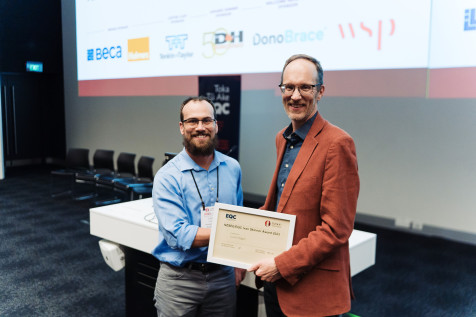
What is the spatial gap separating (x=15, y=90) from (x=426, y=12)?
8.16 metres

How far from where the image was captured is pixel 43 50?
823 centimetres

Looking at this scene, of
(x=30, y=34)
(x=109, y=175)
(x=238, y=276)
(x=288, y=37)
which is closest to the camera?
(x=238, y=276)

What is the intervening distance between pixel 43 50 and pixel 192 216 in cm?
813

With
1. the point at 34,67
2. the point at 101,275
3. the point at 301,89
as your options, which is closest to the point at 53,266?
the point at 101,275

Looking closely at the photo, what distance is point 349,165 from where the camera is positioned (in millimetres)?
1137

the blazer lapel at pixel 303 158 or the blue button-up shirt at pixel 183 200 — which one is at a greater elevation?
the blazer lapel at pixel 303 158

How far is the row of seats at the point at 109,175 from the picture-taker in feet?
16.8

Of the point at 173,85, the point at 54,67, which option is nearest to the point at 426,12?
the point at 173,85

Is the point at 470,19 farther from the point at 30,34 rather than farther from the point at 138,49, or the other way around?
the point at 30,34

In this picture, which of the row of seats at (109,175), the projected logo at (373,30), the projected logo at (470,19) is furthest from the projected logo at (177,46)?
the projected logo at (470,19)

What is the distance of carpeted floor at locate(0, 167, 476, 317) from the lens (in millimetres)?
2791

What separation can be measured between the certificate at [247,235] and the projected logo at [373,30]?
271cm

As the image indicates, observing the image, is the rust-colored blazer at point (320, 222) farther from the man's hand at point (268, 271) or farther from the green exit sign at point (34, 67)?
the green exit sign at point (34, 67)

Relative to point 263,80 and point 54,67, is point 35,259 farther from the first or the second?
point 54,67
